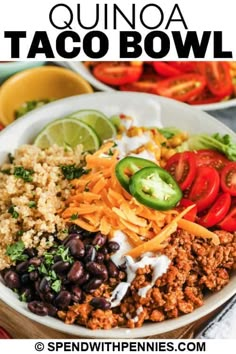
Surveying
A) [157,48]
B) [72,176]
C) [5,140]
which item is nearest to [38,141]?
[5,140]

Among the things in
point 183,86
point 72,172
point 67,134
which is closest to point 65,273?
point 72,172

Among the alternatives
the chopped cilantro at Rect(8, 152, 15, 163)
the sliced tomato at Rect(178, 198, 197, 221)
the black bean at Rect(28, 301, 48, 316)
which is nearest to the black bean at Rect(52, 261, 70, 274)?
the black bean at Rect(28, 301, 48, 316)

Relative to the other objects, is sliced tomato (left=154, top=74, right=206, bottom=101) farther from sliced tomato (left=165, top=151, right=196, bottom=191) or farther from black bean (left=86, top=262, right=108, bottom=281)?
black bean (left=86, top=262, right=108, bottom=281)

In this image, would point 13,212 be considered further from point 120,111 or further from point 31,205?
point 120,111

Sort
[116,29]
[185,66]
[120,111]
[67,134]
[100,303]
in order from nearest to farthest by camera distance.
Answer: [100,303], [116,29], [67,134], [120,111], [185,66]

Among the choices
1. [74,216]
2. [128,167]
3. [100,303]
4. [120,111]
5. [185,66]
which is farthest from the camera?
[185,66]

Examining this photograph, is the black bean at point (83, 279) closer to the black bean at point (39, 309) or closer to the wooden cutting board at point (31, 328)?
the black bean at point (39, 309)

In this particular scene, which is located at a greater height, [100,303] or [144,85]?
[144,85]
